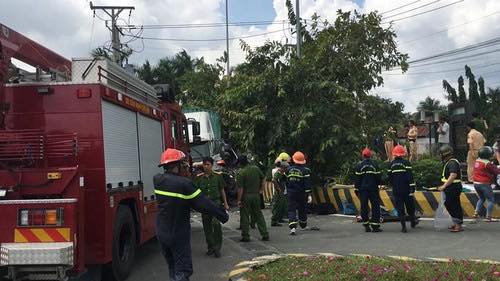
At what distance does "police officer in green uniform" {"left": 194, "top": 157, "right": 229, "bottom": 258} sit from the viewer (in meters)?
10.0

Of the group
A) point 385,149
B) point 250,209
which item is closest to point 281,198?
point 250,209

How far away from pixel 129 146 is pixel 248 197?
362cm

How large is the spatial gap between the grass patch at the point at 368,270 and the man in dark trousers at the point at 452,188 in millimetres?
3941

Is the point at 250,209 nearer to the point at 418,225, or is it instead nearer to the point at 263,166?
the point at 418,225

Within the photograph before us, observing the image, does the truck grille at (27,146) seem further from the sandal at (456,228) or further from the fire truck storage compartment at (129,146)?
the sandal at (456,228)

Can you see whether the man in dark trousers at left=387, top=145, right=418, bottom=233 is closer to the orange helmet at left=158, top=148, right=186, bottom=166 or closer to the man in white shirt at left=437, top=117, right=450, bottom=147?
the orange helmet at left=158, top=148, right=186, bottom=166

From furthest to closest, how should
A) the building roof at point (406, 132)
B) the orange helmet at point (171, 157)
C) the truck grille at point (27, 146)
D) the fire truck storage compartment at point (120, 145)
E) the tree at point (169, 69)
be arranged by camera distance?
the tree at point (169, 69) → the building roof at point (406, 132) → the fire truck storage compartment at point (120, 145) → the truck grille at point (27, 146) → the orange helmet at point (171, 157)

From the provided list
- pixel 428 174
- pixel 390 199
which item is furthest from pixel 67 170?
pixel 428 174

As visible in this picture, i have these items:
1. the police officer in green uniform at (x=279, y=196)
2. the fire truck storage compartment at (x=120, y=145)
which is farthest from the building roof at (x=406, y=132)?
the fire truck storage compartment at (x=120, y=145)

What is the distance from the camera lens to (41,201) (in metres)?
6.39

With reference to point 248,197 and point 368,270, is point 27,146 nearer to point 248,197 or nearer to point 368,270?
point 368,270

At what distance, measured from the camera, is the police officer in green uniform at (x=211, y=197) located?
10008 mm

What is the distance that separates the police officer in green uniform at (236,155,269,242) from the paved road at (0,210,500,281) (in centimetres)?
30

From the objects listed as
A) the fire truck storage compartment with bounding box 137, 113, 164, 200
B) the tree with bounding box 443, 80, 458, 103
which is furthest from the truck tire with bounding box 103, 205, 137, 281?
the tree with bounding box 443, 80, 458, 103
